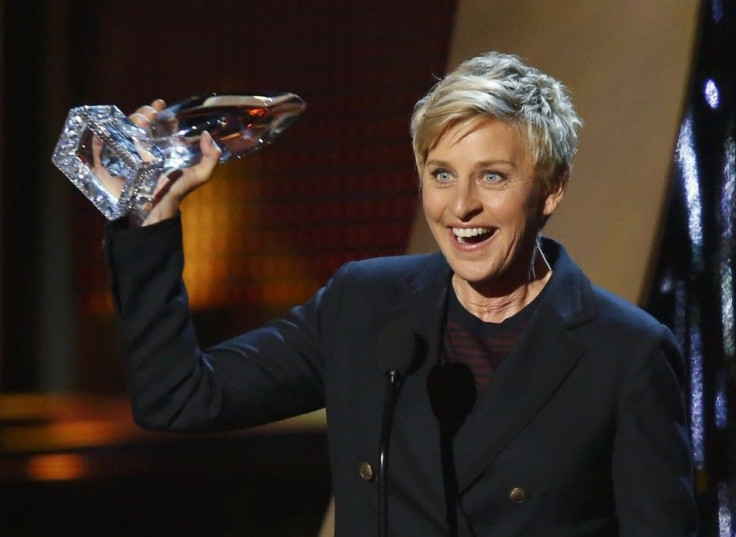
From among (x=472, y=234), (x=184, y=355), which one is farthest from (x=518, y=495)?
(x=184, y=355)

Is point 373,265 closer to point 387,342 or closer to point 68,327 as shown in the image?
point 387,342

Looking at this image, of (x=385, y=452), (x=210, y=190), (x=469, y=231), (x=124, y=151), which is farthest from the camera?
(x=210, y=190)

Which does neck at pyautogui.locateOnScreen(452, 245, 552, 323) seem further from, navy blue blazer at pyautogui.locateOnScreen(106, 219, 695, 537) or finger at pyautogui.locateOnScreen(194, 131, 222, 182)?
finger at pyautogui.locateOnScreen(194, 131, 222, 182)

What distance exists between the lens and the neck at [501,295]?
1.69 meters

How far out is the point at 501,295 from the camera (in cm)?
169

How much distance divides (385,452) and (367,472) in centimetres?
24

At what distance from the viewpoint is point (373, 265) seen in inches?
71.1

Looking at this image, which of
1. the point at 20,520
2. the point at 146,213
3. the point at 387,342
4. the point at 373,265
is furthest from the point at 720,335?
the point at 20,520

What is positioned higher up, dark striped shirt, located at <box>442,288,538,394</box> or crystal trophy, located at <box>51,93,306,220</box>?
crystal trophy, located at <box>51,93,306,220</box>

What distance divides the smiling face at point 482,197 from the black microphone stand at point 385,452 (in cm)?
28

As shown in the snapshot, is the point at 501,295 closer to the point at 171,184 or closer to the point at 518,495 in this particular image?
the point at 518,495

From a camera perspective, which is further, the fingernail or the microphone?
the fingernail

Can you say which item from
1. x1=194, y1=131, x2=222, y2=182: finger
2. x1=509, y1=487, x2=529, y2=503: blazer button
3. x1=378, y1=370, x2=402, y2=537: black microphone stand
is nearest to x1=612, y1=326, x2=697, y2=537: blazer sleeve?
x1=509, y1=487, x2=529, y2=503: blazer button

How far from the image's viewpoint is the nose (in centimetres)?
158
